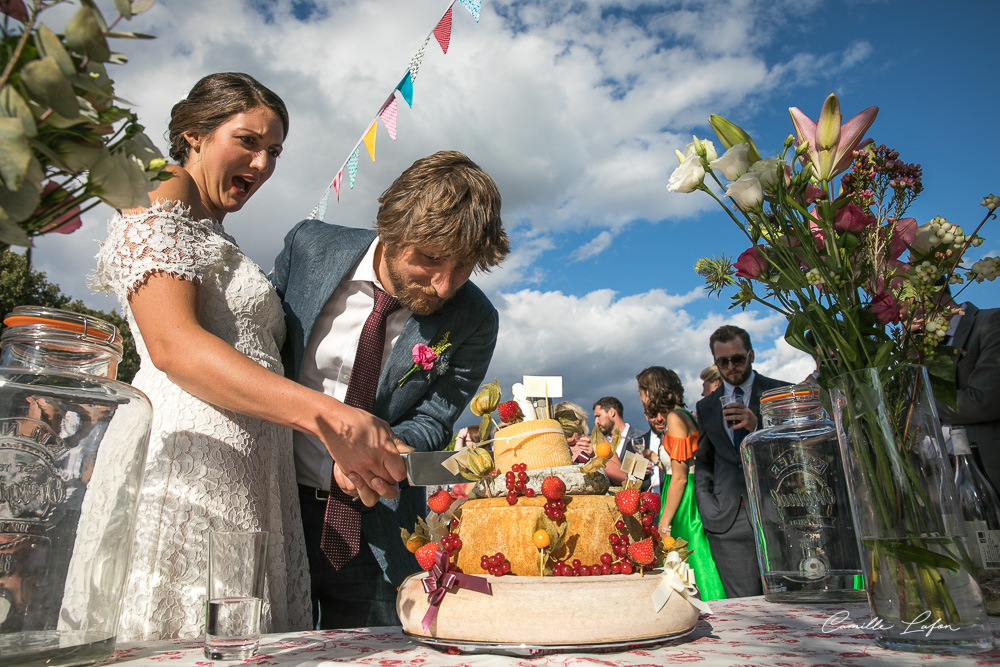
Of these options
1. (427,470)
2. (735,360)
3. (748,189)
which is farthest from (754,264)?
(735,360)

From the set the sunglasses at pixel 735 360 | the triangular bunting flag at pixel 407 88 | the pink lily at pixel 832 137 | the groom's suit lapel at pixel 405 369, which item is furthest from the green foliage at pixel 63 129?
the triangular bunting flag at pixel 407 88

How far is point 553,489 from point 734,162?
0.77 metres

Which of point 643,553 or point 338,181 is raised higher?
point 338,181

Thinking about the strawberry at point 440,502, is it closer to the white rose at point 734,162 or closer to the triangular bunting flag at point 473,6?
the white rose at point 734,162

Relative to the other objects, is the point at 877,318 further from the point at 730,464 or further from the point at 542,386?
the point at 730,464

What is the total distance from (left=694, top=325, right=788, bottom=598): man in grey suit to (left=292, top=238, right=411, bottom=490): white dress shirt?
242 centimetres

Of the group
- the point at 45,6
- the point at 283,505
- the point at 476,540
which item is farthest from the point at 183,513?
the point at 45,6

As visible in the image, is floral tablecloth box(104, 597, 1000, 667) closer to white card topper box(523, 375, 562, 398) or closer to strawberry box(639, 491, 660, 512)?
Answer: strawberry box(639, 491, 660, 512)

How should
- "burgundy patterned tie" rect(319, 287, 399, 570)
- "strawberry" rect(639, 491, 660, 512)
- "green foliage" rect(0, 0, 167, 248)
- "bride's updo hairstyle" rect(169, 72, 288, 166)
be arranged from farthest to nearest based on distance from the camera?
"burgundy patterned tie" rect(319, 287, 399, 570) < "bride's updo hairstyle" rect(169, 72, 288, 166) < "strawberry" rect(639, 491, 660, 512) < "green foliage" rect(0, 0, 167, 248)

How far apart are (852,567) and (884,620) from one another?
667mm

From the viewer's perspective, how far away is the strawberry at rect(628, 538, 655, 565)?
126cm

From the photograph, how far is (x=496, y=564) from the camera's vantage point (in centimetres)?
127

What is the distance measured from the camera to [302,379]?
2.36 meters

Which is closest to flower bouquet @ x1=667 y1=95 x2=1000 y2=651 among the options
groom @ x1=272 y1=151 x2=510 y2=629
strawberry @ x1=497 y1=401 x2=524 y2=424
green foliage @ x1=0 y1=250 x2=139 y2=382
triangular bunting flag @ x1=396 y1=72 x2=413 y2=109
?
strawberry @ x1=497 y1=401 x2=524 y2=424
